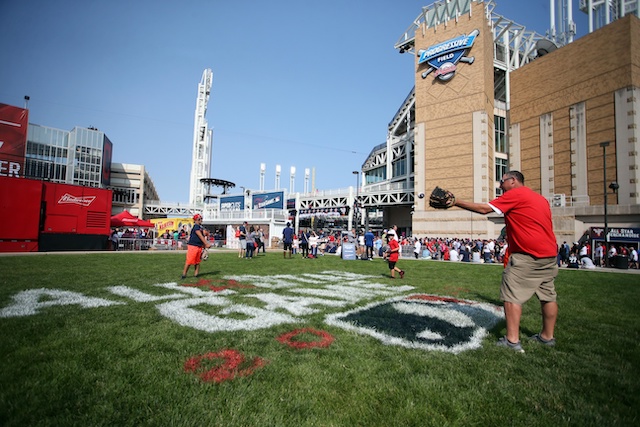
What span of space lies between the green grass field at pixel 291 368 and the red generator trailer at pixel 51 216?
645 inches

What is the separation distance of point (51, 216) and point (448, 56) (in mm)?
37801

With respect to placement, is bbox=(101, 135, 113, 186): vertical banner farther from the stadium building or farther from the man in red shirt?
the man in red shirt

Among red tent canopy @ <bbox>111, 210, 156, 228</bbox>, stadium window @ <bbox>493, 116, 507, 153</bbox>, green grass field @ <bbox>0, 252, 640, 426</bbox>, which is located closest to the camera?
green grass field @ <bbox>0, 252, 640, 426</bbox>

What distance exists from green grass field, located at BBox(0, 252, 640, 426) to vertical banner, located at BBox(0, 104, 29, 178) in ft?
166

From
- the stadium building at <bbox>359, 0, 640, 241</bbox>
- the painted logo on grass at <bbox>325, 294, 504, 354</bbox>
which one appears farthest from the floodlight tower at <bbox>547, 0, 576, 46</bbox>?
the painted logo on grass at <bbox>325, 294, 504, 354</bbox>

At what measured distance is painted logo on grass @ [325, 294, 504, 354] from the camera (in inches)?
161

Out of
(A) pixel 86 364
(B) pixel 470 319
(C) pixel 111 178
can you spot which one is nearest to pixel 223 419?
(A) pixel 86 364

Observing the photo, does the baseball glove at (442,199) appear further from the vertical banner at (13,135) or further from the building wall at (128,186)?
the building wall at (128,186)

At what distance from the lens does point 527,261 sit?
414cm

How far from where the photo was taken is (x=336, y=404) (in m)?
2.52

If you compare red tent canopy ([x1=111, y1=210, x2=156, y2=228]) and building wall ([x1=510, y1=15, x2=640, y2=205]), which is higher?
building wall ([x1=510, y1=15, x2=640, y2=205])

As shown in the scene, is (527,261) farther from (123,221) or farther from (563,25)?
(563,25)

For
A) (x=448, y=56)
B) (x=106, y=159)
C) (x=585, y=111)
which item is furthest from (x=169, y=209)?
(x=585, y=111)

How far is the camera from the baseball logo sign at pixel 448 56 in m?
33.1
